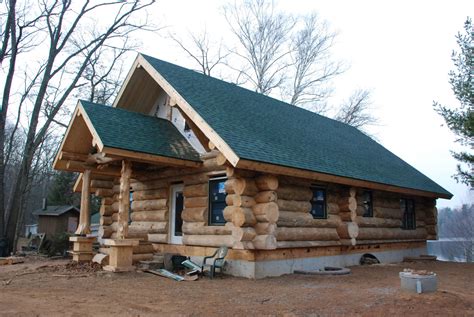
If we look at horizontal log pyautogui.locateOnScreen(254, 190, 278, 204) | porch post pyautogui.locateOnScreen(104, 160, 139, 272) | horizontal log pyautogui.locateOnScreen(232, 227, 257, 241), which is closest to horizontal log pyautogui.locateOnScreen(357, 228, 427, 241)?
horizontal log pyautogui.locateOnScreen(254, 190, 278, 204)

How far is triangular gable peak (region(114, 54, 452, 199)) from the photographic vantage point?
10641mm

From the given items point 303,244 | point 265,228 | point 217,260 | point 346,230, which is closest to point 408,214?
point 346,230

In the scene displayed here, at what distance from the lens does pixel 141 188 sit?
47.8 ft

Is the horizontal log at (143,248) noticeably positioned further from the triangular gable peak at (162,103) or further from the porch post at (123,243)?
the triangular gable peak at (162,103)

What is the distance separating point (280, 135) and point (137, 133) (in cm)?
448

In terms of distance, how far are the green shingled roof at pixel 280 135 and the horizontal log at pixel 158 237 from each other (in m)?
4.15

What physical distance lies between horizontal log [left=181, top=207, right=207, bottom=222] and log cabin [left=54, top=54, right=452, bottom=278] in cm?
3

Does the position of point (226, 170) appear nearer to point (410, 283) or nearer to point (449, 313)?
point (410, 283)

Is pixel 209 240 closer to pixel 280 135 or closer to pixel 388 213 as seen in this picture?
pixel 280 135

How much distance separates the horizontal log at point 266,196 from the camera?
10773 millimetres

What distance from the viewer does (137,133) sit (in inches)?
463

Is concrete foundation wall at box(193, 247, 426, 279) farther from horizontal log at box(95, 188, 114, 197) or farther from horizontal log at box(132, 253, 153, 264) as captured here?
horizontal log at box(95, 188, 114, 197)

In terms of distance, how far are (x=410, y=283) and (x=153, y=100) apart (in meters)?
10.7

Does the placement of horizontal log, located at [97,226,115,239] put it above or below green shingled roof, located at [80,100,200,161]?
below
